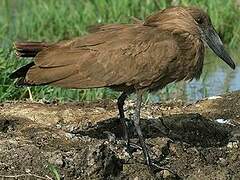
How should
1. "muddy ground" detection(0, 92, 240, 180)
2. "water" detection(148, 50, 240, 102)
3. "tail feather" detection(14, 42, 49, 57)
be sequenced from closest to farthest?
"muddy ground" detection(0, 92, 240, 180) → "tail feather" detection(14, 42, 49, 57) → "water" detection(148, 50, 240, 102)

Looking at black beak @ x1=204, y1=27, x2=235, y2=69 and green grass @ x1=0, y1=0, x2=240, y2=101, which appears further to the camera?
green grass @ x1=0, y1=0, x2=240, y2=101

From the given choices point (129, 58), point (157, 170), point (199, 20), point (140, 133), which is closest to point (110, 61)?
point (129, 58)

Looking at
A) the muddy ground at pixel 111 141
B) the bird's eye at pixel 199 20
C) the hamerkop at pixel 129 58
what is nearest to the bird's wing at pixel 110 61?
the hamerkop at pixel 129 58

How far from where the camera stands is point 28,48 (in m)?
6.31

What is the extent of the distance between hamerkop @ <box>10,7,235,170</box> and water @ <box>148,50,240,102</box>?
8.07 feet

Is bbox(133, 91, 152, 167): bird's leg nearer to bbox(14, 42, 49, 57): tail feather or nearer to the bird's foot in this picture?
the bird's foot

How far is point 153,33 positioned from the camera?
20.5ft

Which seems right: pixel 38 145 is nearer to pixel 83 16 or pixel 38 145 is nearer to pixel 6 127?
pixel 6 127

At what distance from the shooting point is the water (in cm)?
916

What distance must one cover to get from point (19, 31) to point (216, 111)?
4.40 meters

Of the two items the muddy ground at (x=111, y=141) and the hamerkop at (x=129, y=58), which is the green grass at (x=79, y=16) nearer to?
the muddy ground at (x=111, y=141)

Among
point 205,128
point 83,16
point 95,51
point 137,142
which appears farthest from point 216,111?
point 83,16

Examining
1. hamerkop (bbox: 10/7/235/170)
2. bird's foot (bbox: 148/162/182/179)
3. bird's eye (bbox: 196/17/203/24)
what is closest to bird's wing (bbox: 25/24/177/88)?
hamerkop (bbox: 10/7/235/170)

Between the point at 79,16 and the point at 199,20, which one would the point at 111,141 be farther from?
the point at 79,16
